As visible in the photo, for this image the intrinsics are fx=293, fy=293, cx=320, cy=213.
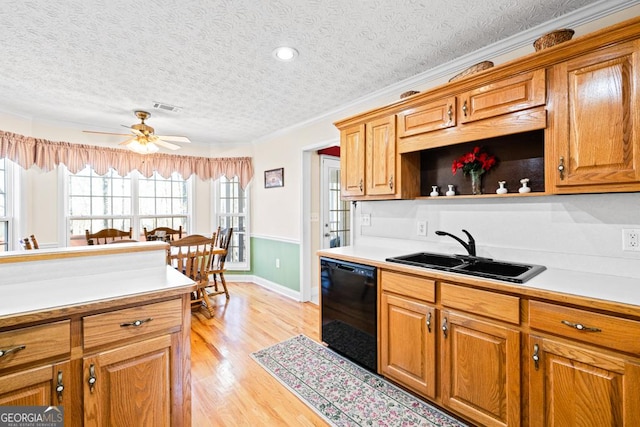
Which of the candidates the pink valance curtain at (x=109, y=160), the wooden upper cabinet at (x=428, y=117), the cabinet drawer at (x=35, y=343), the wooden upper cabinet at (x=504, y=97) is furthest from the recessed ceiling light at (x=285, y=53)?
the pink valance curtain at (x=109, y=160)

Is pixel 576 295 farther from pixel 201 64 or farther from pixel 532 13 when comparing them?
pixel 201 64

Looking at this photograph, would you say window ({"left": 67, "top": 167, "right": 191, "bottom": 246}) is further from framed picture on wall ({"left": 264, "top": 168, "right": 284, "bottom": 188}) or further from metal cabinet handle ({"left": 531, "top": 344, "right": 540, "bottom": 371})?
metal cabinet handle ({"left": 531, "top": 344, "right": 540, "bottom": 371})

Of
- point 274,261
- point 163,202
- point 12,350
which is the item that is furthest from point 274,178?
point 12,350

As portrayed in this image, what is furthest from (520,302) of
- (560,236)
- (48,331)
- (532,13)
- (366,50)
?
(48,331)

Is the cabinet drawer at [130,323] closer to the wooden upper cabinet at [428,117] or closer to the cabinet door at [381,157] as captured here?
the cabinet door at [381,157]

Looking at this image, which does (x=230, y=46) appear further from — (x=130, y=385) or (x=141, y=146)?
(x=130, y=385)

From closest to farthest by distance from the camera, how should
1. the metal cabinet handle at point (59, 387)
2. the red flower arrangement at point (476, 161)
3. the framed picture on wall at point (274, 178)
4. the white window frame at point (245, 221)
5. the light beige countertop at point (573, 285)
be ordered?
the metal cabinet handle at point (59, 387) < the light beige countertop at point (573, 285) < the red flower arrangement at point (476, 161) < the framed picture on wall at point (274, 178) < the white window frame at point (245, 221)

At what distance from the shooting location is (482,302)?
1.61 m

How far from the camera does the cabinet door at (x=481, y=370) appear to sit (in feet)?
4.92

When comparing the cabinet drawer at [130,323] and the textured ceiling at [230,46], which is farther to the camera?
the textured ceiling at [230,46]

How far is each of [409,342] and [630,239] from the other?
1365mm

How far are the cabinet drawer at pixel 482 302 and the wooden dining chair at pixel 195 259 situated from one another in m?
2.53

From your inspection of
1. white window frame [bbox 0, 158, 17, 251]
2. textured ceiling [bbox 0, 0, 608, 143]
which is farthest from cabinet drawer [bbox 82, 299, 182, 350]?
white window frame [bbox 0, 158, 17, 251]

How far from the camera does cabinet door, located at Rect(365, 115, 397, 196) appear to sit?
241cm
